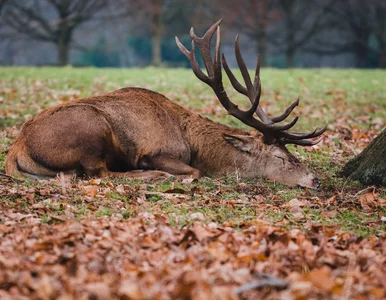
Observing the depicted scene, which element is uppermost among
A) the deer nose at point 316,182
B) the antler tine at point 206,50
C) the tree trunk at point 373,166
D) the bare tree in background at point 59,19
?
the bare tree in background at point 59,19

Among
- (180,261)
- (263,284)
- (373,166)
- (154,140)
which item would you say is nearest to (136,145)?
(154,140)

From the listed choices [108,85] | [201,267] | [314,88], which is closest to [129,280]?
[201,267]

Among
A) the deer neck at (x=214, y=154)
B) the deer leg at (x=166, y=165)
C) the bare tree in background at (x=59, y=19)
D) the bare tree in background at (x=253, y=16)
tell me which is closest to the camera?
the deer leg at (x=166, y=165)

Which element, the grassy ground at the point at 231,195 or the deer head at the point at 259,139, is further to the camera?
the deer head at the point at 259,139

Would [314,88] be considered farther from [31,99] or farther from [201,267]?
[201,267]

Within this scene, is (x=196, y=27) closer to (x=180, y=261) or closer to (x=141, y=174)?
(x=141, y=174)

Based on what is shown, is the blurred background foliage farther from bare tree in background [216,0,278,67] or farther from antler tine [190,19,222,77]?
antler tine [190,19,222,77]

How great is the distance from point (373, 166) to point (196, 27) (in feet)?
99.5

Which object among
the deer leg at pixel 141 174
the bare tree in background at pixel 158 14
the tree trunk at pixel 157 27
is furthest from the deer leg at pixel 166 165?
the tree trunk at pixel 157 27

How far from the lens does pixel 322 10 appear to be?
41.9 m

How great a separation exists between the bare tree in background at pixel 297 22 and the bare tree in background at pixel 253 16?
7.02ft

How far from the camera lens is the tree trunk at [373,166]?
729 centimetres

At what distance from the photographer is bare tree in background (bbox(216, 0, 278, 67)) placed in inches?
1433

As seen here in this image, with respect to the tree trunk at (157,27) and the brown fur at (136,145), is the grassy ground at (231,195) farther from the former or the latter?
the tree trunk at (157,27)
